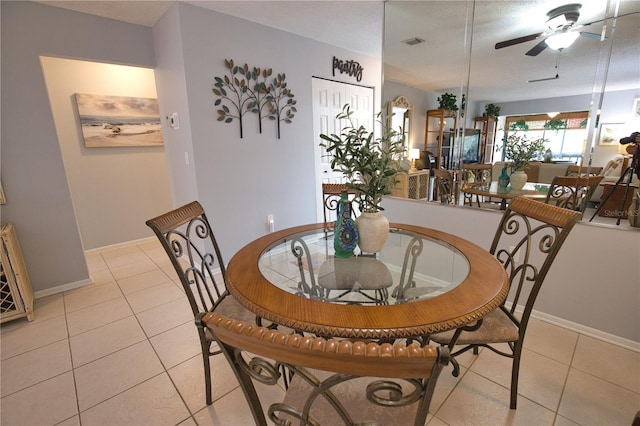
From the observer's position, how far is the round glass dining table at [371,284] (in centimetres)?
90

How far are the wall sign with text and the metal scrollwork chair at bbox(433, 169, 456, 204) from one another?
6.56ft

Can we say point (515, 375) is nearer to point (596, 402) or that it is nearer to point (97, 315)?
point (596, 402)

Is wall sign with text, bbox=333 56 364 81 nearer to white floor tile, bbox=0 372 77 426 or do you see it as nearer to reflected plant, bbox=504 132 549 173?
reflected plant, bbox=504 132 549 173

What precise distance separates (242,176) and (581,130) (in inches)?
108

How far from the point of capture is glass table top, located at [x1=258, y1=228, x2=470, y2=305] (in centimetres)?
116

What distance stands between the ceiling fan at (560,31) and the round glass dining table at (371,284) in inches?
58.1

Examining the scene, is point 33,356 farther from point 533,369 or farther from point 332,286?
point 533,369

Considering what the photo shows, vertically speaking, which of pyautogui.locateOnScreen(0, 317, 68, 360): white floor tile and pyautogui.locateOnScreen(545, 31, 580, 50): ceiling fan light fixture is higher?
pyautogui.locateOnScreen(545, 31, 580, 50): ceiling fan light fixture

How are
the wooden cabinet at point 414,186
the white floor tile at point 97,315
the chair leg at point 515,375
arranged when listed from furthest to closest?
the wooden cabinet at point 414,186 < the white floor tile at point 97,315 < the chair leg at point 515,375

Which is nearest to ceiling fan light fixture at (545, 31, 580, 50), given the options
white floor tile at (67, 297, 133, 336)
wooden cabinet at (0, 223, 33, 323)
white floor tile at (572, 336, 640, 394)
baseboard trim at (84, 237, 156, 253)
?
white floor tile at (572, 336, 640, 394)

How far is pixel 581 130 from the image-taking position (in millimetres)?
1794

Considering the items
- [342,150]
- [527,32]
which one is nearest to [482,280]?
[342,150]

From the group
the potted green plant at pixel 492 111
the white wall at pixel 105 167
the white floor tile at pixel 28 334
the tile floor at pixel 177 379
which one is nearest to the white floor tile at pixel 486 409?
the tile floor at pixel 177 379

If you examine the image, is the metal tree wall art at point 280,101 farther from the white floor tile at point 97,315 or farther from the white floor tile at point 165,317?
the white floor tile at point 97,315
